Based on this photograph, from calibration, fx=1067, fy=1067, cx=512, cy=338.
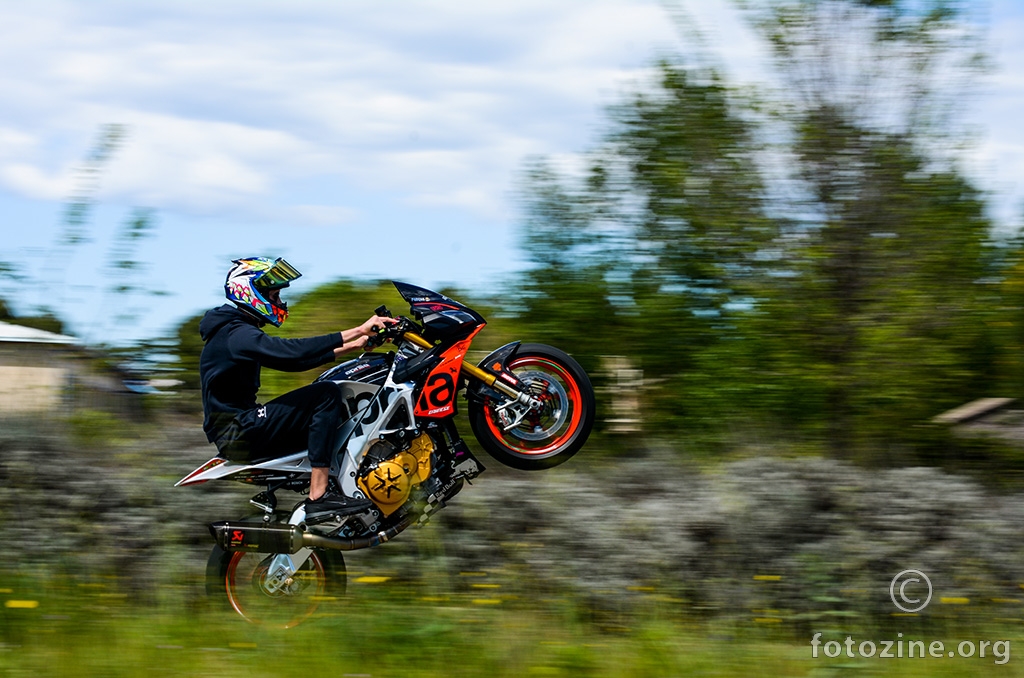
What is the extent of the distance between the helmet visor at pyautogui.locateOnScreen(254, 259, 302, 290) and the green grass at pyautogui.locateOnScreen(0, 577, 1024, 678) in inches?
77.5

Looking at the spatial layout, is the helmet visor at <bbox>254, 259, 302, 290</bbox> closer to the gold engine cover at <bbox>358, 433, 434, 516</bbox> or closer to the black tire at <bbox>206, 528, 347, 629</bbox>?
the gold engine cover at <bbox>358, 433, 434, 516</bbox>

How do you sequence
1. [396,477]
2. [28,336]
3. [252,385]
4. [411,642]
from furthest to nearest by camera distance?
[28,336] → [252,385] → [396,477] → [411,642]

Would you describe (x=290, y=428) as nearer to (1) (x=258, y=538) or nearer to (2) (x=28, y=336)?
(1) (x=258, y=538)

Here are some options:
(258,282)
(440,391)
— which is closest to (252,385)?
(258,282)

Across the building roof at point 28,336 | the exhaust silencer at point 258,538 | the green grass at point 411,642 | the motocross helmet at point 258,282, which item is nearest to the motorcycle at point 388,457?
the exhaust silencer at point 258,538

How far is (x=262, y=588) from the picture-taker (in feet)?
21.9

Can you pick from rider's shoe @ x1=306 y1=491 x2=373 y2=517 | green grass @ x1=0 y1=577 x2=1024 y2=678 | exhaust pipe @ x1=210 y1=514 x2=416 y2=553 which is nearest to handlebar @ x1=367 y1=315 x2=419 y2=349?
rider's shoe @ x1=306 y1=491 x2=373 y2=517

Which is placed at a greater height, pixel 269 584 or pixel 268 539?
pixel 268 539

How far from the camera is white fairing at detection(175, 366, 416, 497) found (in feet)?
21.5

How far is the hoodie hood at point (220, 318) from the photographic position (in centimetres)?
655

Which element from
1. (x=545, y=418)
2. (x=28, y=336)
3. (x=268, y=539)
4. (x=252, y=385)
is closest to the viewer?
(x=268, y=539)

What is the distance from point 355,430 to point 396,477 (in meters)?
0.40

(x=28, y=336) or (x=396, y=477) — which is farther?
(x=28, y=336)

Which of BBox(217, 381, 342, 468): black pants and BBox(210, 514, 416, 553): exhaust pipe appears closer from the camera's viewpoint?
BBox(210, 514, 416, 553): exhaust pipe
